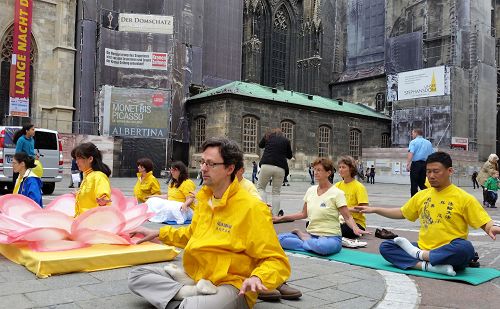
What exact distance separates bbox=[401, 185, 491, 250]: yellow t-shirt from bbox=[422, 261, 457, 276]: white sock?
0.17 meters

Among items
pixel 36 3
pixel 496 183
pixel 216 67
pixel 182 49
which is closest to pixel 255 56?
pixel 216 67

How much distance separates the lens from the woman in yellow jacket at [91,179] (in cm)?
516

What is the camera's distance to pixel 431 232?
453 cm

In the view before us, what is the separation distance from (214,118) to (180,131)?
2252 mm

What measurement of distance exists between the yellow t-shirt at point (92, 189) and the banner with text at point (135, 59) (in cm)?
2092

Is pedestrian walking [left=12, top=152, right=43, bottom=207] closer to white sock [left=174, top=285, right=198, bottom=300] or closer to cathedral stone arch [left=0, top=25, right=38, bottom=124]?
white sock [left=174, top=285, right=198, bottom=300]

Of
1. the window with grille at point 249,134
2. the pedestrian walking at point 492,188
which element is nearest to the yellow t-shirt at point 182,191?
the pedestrian walking at point 492,188

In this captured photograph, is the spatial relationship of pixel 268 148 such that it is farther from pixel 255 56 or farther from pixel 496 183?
pixel 255 56

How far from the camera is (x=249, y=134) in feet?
90.4

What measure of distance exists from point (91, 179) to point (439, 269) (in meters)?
3.70

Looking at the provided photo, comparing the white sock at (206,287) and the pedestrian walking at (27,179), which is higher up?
the pedestrian walking at (27,179)

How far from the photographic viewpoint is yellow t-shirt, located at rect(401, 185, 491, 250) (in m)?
4.27

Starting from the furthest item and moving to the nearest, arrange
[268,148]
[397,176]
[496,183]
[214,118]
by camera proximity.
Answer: [397,176]
[214,118]
[496,183]
[268,148]

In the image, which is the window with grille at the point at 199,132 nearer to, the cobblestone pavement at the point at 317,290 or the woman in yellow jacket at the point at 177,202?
Answer: the woman in yellow jacket at the point at 177,202
